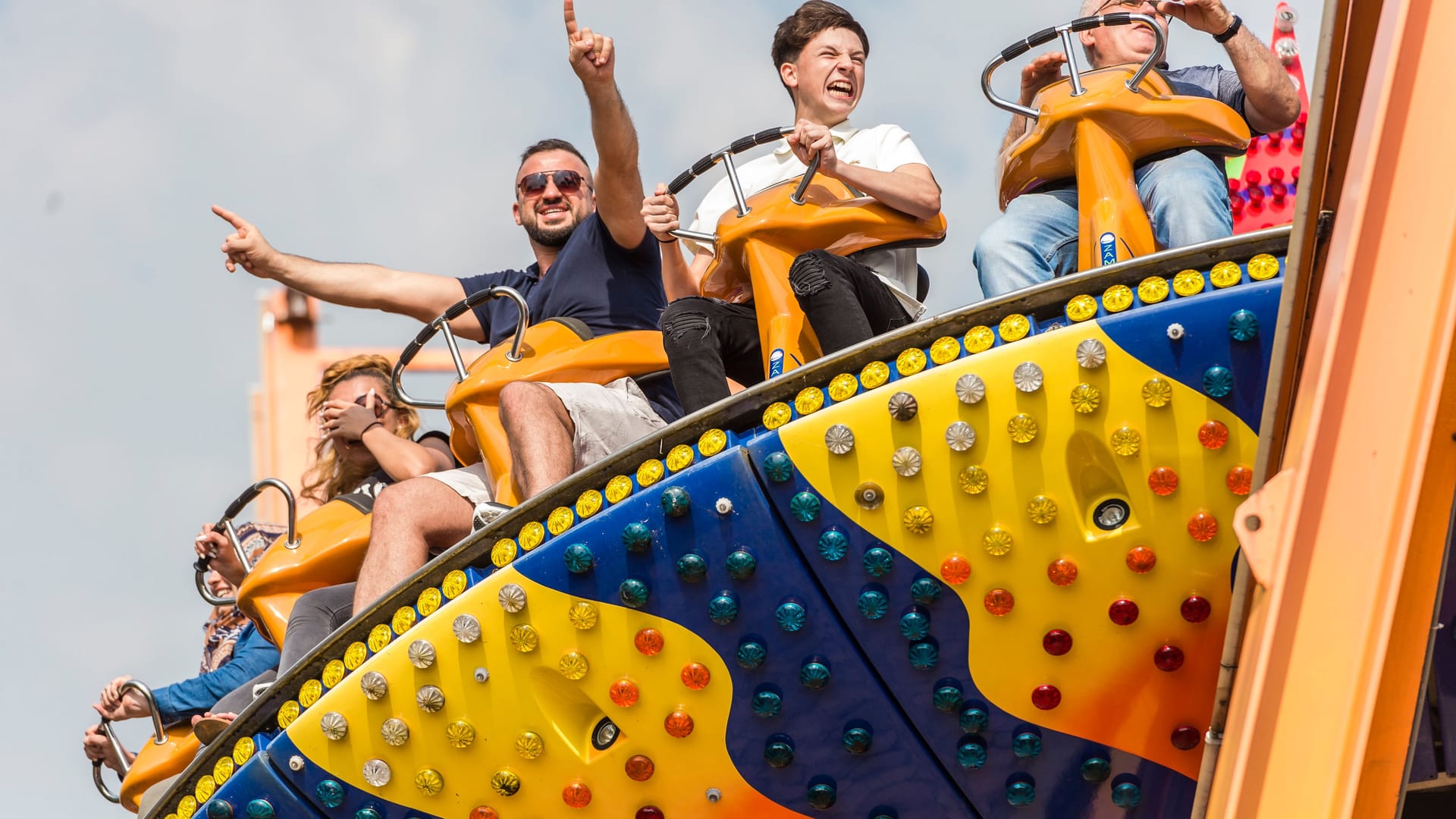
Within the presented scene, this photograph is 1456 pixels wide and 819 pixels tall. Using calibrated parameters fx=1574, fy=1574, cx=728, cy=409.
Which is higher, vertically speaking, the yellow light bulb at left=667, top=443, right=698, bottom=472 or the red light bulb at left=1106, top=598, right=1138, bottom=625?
the yellow light bulb at left=667, top=443, right=698, bottom=472

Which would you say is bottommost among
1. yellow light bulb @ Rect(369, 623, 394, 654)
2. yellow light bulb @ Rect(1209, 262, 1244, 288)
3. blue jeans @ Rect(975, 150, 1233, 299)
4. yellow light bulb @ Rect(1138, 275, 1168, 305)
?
yellow light bulb @ Rect(369, 623, 394, 654)

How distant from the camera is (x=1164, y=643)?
2.90 meters

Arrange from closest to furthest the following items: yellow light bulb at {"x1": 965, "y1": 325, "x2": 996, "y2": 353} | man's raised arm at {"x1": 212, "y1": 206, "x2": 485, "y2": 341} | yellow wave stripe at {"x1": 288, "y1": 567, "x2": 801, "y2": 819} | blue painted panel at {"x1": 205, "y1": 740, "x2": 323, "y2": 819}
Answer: yellow light bulb at {"x1": 965, "y1": 325, "x2": 996, "y2": 353} < yellow wave stripe at {"x1": 288, "y1": 567, "x2": 801, "y2": 819} < blue painted panel at {"x1": 205, "y1": 740, "x2": 323, "y2": 819} < man's raised arm at {"x1": 212, "y1": 206, "x2": 485, "y2": 341}

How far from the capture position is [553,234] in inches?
197

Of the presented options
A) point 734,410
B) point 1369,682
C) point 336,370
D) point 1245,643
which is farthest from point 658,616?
point 336,370

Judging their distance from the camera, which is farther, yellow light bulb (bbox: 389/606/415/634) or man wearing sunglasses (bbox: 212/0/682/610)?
Result: man wearing sunglasses (bbox: 212/0/682/610)

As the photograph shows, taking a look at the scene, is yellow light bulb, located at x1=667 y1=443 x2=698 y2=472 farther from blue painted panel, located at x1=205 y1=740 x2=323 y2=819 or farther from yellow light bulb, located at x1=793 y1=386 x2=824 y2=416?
blue painted panel, located at x1=205 y1=740 x2=323 y2=819

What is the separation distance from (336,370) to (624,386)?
1.67 metres

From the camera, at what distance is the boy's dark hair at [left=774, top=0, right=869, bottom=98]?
4.61m

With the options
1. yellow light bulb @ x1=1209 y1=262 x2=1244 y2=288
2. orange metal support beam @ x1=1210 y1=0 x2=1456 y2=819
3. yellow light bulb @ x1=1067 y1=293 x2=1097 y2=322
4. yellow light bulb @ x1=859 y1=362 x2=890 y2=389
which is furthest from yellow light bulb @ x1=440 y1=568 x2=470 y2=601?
orange metal support beam @ x1=1210 y1=0 x2=1456 y2=819

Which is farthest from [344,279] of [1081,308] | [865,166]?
[1081,308]

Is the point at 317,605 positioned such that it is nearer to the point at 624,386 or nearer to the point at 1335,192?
the point at 624,386

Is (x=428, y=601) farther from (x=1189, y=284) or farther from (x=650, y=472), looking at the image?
(x=1189, y=284)

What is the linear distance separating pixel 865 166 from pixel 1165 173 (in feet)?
2.60
